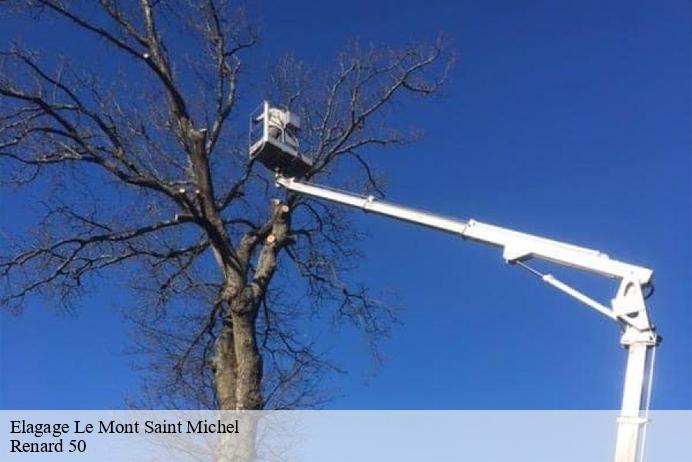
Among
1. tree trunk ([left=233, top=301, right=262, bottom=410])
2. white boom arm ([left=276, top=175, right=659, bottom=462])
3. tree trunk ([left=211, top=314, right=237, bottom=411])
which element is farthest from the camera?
tree trunk ([left=211, top=314, right=237, bottom=411])

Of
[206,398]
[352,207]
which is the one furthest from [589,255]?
[206,398]

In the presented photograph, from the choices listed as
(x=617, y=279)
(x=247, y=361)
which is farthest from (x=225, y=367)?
(x=617, y=279)

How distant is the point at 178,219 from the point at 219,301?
1.14 metres

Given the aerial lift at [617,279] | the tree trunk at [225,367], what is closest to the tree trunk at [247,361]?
the tree trunk at [225,367]

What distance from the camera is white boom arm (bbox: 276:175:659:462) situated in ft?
18.4

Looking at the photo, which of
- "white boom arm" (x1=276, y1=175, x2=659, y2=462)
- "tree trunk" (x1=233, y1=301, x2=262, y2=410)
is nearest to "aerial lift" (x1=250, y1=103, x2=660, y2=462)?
"white boom arm" (x1=276, y1=175, x2=659, y2=462)

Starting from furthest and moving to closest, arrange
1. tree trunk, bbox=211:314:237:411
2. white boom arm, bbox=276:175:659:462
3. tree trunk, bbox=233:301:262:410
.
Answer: tree trunk, bbox=211:314:237:411, tree trunk, bbox=233:301:262:410, white boom arm, bbox=276:175:659:462

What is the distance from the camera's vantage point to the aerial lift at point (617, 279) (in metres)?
5.61

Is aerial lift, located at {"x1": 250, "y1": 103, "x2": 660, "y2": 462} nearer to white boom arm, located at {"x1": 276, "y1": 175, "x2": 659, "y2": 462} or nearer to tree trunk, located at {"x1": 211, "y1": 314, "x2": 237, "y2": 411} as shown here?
Result: white boom arm, located at {"x1": 276, "y1": 175, "x2": 659, "y2": 462}

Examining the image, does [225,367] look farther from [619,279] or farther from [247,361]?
[619,279]

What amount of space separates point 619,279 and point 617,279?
0.02m

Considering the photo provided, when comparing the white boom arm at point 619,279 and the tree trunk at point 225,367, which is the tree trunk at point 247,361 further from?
the white boom arm at point 619,279

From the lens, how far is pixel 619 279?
20.0 ft

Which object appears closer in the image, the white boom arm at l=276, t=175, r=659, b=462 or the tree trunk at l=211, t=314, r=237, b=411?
the white boom arm at l=276, t=175, r=659, b=462
